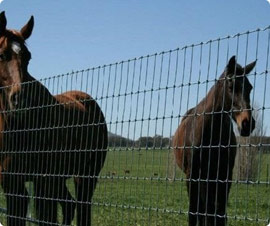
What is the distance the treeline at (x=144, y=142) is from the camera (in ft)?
12.7

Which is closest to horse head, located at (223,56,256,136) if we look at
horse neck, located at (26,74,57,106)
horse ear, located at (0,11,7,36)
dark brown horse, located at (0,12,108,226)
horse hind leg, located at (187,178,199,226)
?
horse hind leg, located at (187,178,199,226)

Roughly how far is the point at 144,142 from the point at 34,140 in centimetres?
169

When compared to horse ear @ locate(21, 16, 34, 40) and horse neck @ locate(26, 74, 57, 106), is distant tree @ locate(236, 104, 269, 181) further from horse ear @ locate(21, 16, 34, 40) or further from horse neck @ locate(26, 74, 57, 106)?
horse ear @ locate(21, 16, 34, 40)

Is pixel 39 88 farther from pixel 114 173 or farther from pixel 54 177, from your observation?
pixel 114 173

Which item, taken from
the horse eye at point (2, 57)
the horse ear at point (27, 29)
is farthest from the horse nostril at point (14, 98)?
the horse ear at point (27, 29)

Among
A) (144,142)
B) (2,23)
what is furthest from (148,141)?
(2,23)

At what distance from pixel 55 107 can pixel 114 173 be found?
3.59ft

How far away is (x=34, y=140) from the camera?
213 inches

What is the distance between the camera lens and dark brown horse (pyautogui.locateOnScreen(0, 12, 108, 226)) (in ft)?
17.0

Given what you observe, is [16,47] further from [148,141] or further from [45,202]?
[148,141]

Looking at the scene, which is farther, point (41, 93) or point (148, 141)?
point (41, 93)

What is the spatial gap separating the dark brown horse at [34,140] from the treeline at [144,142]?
26.5 inches

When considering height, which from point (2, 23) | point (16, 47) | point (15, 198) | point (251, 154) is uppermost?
point (2, 23)

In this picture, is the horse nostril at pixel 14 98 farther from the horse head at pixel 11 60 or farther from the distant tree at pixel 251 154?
the distant tree at pixel 251 154
